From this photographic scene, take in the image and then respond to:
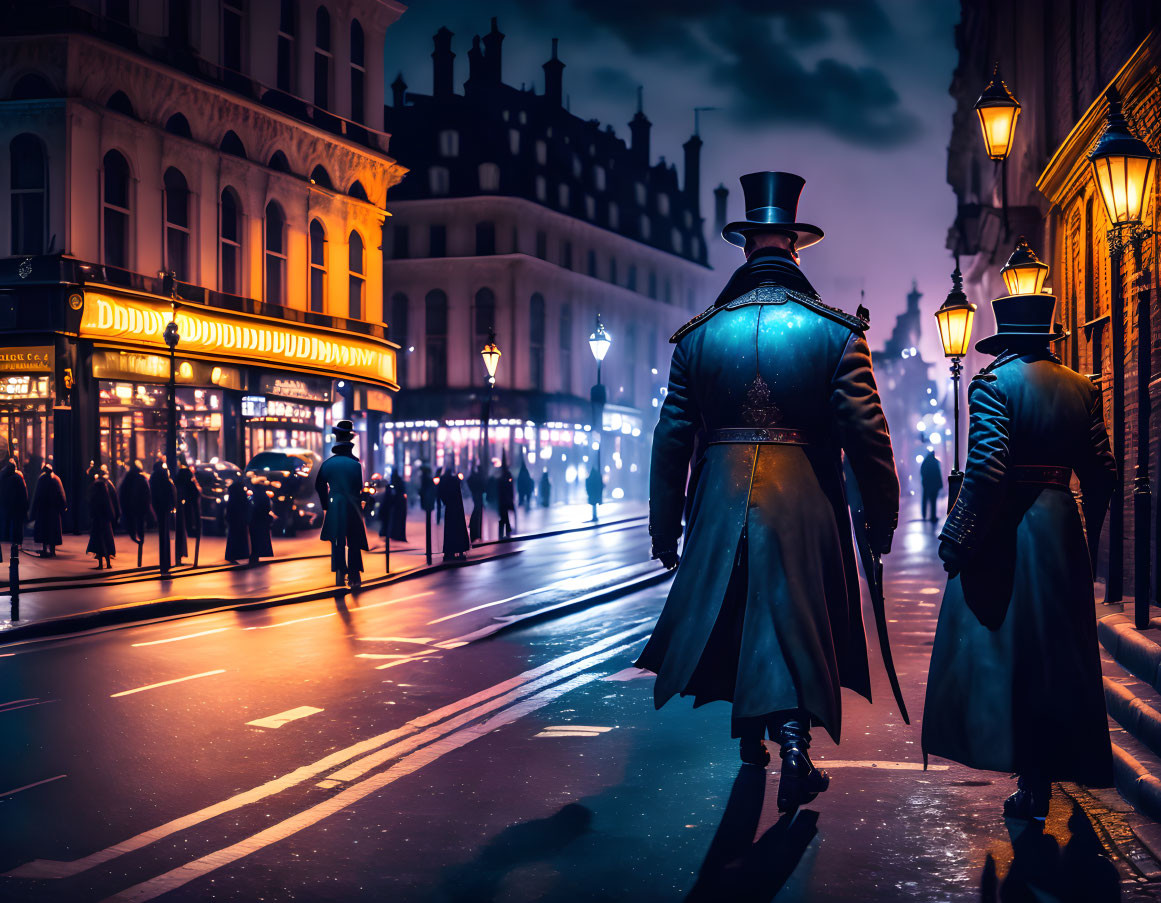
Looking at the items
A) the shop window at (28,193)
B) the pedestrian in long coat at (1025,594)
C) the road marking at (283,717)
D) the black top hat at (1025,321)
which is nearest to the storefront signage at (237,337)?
the shop window at (28,193)

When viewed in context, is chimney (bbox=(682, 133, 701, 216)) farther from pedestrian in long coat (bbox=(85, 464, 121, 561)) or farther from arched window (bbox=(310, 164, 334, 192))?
pedestrian in long coat (bbox=(85, 464, 121, 561))

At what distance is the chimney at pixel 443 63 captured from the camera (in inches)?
2414

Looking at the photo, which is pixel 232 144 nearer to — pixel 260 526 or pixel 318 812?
pixel 260 526

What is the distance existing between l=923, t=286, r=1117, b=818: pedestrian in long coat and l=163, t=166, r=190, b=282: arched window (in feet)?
90.6

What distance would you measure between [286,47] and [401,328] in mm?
24805

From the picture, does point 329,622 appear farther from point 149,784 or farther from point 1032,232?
point 1032,232

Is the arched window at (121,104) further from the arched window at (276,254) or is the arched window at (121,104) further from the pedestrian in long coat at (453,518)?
the pedestrian in long coat at (453,518)

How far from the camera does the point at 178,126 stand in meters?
30.7

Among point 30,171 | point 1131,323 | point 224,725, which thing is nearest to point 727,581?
point 224,725

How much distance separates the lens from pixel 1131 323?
1330 centimetres

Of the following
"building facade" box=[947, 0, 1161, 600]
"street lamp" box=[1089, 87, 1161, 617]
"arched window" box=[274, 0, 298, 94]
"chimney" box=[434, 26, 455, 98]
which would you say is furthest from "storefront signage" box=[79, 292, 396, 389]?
"chimney" box=[434, 26, 455, 98]

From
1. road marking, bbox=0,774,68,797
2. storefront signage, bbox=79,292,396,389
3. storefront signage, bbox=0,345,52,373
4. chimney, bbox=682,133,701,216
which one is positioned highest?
chimney, bbox=682,133,701,216

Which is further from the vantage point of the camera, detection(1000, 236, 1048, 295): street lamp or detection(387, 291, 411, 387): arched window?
detection(387, 291, 411, 387): arched window

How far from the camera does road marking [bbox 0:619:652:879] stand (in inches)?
183
